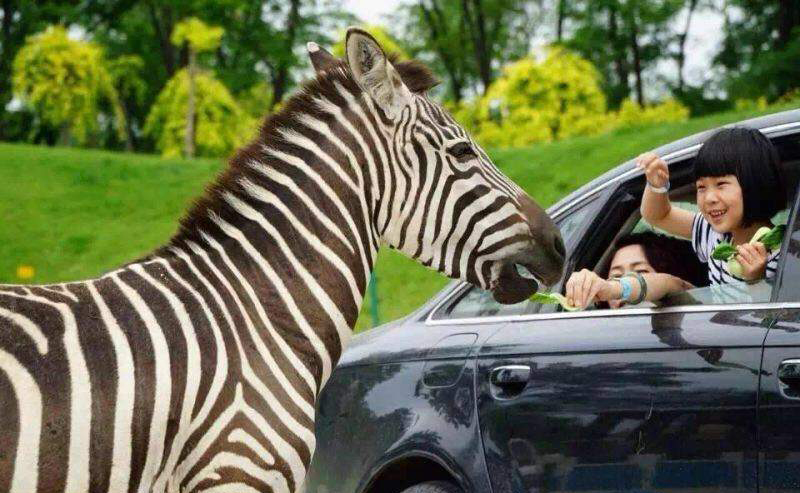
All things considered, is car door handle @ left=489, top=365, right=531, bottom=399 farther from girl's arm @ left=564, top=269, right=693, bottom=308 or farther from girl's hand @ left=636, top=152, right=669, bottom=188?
girl's hand @ left=636, top=152, right=669, bottom=188

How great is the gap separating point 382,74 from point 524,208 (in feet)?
1.90

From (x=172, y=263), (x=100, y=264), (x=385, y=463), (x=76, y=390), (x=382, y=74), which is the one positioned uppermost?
(x=382, y=74)

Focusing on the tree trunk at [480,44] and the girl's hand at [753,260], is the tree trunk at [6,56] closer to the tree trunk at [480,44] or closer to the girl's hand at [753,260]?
the tree trunk at [480,44]

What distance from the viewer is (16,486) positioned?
271cm

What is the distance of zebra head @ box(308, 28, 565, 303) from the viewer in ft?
11.5

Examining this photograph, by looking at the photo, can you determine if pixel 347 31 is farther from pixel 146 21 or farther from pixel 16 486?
pixel 146 21

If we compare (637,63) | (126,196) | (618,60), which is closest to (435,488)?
(126,196)

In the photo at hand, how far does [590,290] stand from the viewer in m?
3.58

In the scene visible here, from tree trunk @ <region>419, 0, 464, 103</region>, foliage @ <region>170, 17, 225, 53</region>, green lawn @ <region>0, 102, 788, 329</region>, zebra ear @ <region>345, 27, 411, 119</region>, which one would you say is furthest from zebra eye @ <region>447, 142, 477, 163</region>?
tree trunk @ <region>419, 0, 464, 103</region>

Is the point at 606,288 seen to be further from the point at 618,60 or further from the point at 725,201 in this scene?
the point at 618,60

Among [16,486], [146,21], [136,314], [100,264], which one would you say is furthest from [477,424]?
[146,21]

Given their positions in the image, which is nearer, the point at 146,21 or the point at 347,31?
the point at 347,31

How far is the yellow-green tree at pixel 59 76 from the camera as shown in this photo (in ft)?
111

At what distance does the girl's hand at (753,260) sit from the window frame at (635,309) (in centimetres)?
8
